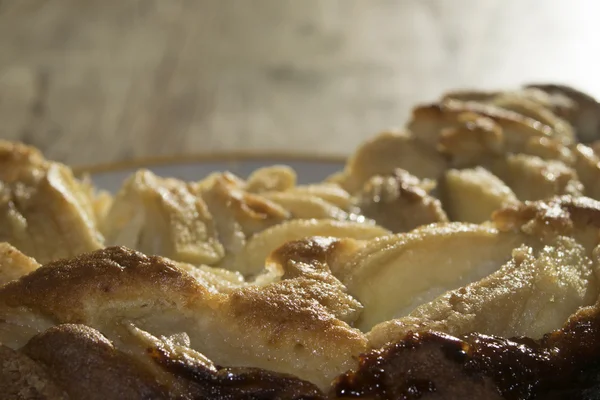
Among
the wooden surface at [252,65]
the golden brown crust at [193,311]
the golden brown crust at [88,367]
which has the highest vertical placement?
the golden brown crust at [193,311]

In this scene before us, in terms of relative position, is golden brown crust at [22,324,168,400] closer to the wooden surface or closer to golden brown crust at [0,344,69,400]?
golden brown crust at [0,344,69,400]

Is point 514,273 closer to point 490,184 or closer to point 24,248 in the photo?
point 490,184

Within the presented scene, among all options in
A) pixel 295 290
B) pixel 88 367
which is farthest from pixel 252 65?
pixel 88 367

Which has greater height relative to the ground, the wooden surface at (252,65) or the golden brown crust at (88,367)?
the golden brown crust at (88,367)

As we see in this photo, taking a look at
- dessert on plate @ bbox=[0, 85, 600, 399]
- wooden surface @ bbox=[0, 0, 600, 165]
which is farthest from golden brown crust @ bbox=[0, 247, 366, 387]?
wooden surface @ bbox=[0, 0, 600, 165]

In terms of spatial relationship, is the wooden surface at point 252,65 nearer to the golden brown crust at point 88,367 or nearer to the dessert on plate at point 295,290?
the dessert on plate at point 295,290

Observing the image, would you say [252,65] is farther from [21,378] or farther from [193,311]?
[21,378]

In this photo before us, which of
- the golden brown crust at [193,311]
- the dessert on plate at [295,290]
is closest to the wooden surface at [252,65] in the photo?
the dessert on plate at [295,290]
